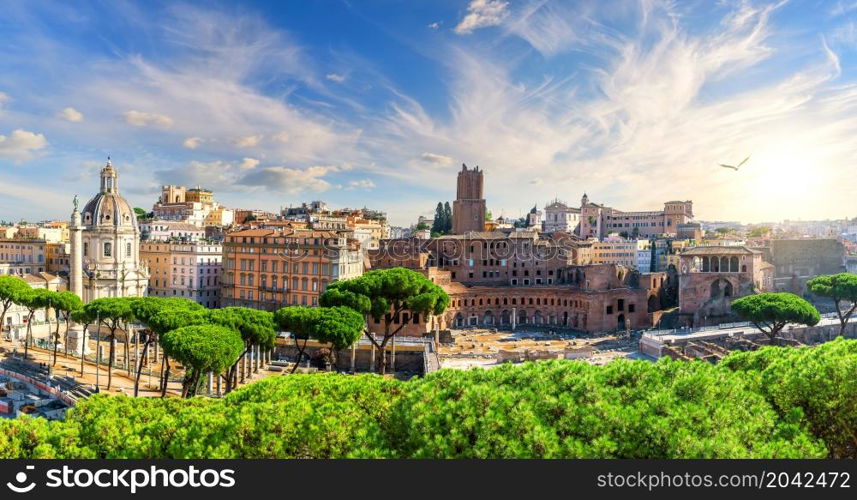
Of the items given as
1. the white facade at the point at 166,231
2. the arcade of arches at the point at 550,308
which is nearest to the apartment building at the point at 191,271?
the white facade at the point at 166,231

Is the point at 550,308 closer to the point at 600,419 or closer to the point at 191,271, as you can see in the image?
the point at 191,271

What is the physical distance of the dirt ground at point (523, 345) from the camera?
1651 inches

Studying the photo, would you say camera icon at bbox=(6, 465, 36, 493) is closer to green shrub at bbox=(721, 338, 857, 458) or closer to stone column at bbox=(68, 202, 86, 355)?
green shrub at bbox=(721, 338, 857, 458)

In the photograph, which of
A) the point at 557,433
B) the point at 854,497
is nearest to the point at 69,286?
the point at 557,433

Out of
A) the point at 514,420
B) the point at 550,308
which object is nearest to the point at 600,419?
the point at 514,420

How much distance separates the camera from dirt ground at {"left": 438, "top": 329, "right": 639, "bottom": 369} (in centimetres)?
4194

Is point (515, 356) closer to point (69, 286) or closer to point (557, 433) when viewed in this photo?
point (557, 433)

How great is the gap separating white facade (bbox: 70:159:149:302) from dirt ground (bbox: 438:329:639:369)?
32491 mm

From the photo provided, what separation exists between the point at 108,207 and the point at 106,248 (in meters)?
4.06

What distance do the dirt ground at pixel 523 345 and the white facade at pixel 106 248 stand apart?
3249 cm

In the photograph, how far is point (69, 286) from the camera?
60.4 meters

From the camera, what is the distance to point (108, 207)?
193 feet

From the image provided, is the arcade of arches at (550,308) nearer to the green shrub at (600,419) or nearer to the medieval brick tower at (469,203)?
the medieval brick tower at (469,203)

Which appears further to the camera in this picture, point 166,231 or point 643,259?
point 643,259
